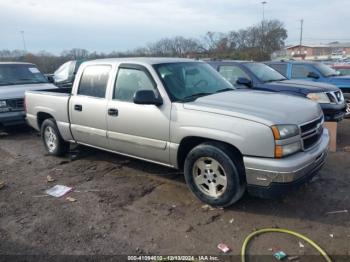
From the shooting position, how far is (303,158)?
149 inches

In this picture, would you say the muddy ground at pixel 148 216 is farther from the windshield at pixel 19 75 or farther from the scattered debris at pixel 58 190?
the windshield at pixel 19 75

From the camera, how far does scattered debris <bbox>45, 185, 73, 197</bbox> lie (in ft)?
16.2

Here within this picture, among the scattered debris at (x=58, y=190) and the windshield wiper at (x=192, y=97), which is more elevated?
the windshield wiper at (x=192, y=97)

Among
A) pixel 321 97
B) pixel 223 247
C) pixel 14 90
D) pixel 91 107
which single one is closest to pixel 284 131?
pixel 223 247

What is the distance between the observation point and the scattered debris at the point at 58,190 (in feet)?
16.2

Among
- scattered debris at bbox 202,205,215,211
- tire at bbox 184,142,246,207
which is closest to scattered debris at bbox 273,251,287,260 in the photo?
tire at bbox 184,142,246,207

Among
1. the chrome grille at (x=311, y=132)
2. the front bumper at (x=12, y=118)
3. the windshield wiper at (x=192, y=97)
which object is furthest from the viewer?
the front bumper at (x=12, y=118)

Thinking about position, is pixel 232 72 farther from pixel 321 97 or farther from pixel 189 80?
pixel 189 80

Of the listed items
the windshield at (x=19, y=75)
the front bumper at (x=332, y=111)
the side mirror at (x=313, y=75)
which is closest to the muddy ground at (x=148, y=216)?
the front bumper at (x=332, y=111)

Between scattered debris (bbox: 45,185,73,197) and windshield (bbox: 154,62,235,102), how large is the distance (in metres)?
2.10

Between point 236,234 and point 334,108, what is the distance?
4.78m

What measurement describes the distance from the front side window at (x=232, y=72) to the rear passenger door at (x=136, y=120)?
13.1ft

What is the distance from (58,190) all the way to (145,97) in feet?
6.55

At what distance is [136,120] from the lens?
4.77 m
